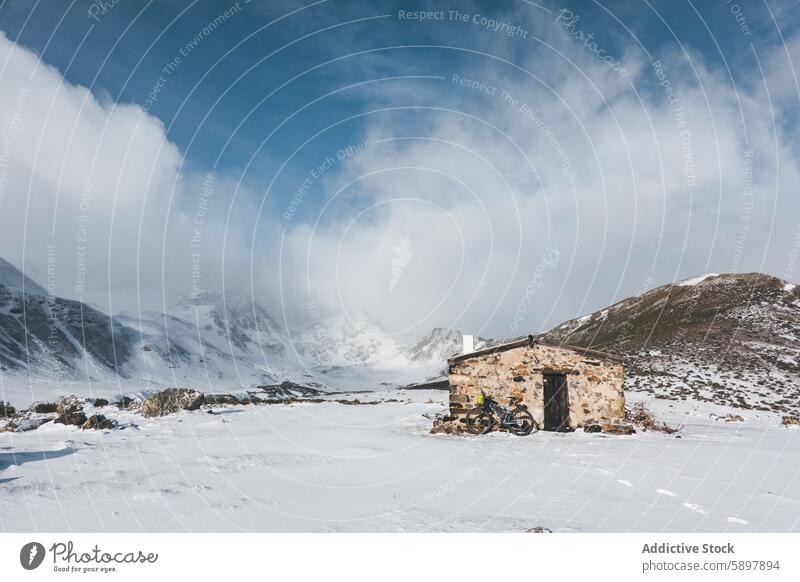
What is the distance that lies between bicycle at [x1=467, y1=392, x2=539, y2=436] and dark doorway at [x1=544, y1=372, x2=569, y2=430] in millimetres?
1225

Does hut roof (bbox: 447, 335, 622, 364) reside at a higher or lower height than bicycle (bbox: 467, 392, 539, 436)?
higher

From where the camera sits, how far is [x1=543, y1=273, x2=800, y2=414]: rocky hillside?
139ft

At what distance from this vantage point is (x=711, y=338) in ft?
201

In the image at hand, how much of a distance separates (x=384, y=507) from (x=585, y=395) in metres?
13.7

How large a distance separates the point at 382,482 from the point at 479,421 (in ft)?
29.4

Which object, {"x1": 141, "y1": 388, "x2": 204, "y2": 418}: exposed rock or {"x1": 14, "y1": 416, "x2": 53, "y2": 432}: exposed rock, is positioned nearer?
{"x1": 14, "y1": 416, "x2": 53, "y2": 432}: exposed rock

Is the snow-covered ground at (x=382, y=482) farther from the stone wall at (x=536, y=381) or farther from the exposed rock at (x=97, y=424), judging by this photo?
the stone wall at (x=536, y=381)

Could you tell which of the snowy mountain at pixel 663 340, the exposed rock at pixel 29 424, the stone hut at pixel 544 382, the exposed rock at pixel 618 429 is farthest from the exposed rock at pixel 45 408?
the exposed rock at pixel 618 429

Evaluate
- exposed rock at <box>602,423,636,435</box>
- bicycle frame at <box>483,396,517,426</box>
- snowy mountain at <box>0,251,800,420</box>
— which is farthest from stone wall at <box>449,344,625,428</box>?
snowy mountain at <box>0,251,800,420</box>

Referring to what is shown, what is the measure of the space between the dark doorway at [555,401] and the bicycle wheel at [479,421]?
2.69m

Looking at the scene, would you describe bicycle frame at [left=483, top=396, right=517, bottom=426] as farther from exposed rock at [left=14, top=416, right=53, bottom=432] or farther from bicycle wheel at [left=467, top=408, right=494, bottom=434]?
exposed rock at [left=14, top=416, right=53, bottom=432]

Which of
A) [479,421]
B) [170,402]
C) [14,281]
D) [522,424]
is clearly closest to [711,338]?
[522,424]
